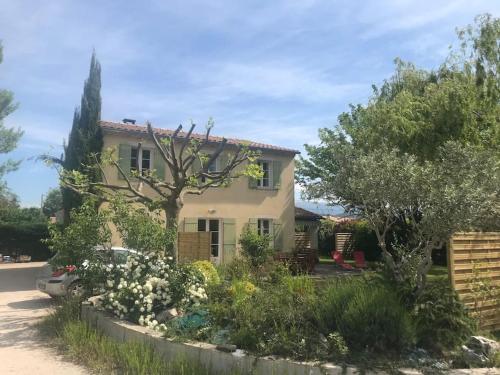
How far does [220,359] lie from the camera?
5.55m

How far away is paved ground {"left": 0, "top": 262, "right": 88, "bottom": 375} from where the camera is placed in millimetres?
6359

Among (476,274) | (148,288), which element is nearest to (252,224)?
(148,288)

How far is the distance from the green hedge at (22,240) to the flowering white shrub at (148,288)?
22.7 m

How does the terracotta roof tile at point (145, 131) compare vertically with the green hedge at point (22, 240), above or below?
above

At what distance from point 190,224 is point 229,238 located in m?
1.91

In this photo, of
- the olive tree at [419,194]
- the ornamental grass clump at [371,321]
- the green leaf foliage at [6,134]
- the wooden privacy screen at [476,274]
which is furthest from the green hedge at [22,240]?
the ornamental grass clump at [371,321]

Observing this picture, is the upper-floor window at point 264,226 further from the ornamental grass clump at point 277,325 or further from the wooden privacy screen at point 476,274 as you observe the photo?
the ornamental grass clump at point 277,325

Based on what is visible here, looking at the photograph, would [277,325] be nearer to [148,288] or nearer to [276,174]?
[148,288]

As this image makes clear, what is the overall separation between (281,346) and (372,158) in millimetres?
2810

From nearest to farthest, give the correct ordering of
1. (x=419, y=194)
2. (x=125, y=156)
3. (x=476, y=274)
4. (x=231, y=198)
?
(x=419, y=194), (x=476, y=274), (x=125, y=156), (x=231, y=198)

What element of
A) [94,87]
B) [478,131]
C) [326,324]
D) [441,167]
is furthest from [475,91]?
[94,87]

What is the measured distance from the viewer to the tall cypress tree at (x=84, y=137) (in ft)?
58.7

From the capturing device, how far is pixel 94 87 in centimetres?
1958

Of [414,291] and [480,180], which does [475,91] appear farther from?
[414,291]
